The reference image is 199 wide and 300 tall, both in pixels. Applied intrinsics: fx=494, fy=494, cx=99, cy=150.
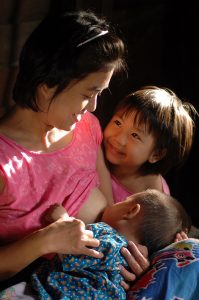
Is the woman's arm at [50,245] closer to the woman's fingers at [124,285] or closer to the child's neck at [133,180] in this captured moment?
the woman's fingers at [124,285]

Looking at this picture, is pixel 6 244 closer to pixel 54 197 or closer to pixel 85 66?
pixel 54 197

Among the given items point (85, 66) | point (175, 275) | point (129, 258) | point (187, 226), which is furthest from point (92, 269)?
point (85, 66)

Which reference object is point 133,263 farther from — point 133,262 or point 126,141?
point 126,141

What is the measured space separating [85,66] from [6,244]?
0.61m

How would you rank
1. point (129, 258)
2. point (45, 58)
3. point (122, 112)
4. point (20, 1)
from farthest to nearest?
point (20, 1) → point (122, 112) → point (129, 258) → point (45, 58)

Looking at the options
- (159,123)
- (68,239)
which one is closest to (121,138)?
(159,123)

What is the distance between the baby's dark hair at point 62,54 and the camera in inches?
56.4

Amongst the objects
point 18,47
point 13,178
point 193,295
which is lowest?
point 193,295

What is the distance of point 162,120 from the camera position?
191cm

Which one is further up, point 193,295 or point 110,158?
point 110,158

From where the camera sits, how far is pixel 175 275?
1.55m

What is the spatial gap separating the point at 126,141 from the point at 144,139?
0.07 metres

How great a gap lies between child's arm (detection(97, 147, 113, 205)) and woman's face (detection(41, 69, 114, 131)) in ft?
1.30

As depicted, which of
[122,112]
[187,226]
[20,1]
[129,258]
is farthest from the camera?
[20,1]
